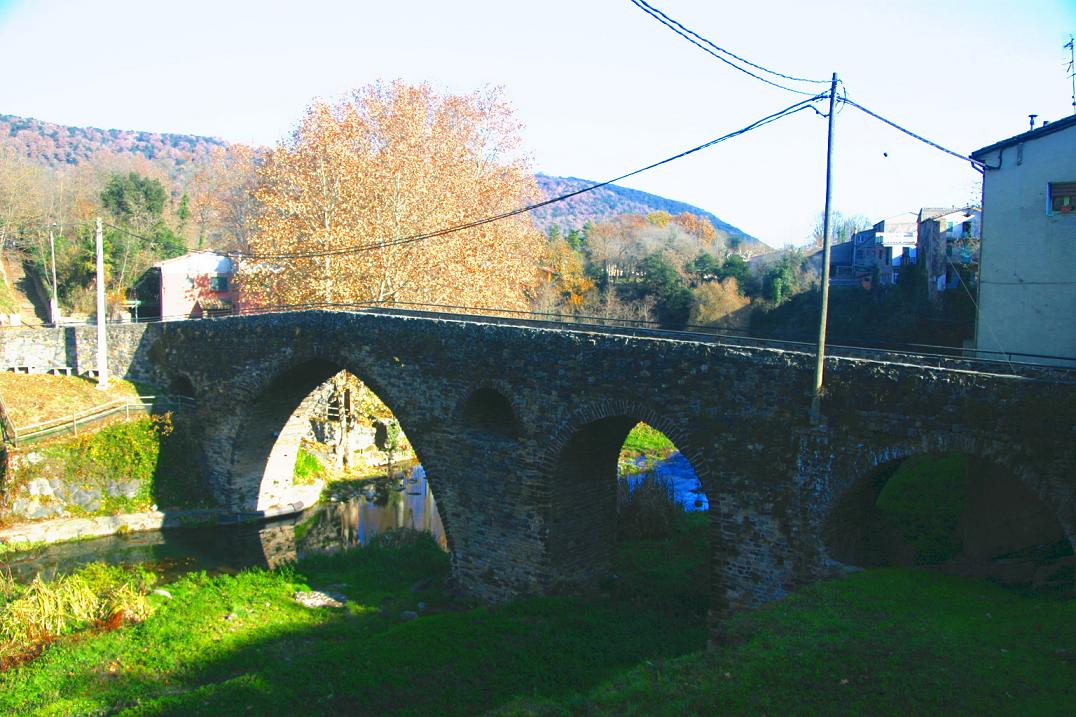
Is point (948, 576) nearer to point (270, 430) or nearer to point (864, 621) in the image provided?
point (864, 621)

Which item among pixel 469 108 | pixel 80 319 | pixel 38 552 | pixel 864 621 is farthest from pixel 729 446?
pixel 80 319

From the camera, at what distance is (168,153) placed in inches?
5522

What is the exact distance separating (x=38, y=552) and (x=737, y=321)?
29.6m

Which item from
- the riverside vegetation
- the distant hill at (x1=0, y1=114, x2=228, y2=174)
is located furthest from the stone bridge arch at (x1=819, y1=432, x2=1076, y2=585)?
the distant hill at (x1=0, y1=114, x2=228, y2=174)

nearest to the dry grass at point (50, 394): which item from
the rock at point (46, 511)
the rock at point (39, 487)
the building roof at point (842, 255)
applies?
the rock at point (39, 487)

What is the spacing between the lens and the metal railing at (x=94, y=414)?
814 inches

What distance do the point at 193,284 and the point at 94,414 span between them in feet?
60.1

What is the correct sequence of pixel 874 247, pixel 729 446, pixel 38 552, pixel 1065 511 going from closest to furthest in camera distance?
pixel 1065 511
pixel 729 446
pixel 38 552
pixel 874 247

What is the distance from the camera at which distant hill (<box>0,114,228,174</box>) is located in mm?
116119

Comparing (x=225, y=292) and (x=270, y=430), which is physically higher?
(x=225, y=292)

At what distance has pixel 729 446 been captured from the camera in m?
10.7

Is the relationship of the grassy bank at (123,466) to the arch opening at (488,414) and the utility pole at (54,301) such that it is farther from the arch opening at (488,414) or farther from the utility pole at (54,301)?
the utility pole at (54,301)

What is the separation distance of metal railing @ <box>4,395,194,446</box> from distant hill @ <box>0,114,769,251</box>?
264ft

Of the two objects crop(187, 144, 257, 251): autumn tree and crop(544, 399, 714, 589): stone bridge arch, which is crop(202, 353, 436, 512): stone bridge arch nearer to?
crop(544, 399, 714, 589): stone bridge arch
